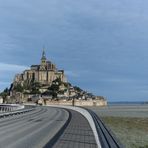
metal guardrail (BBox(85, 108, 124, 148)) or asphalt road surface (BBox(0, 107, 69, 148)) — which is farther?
asphalt road surface (BBox(0, 107, 69, 148))

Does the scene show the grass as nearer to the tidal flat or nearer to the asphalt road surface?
the tidal flat

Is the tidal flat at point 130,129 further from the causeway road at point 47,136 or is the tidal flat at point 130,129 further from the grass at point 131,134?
the causeway road at point 47,136

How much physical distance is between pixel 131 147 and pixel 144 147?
0.68m

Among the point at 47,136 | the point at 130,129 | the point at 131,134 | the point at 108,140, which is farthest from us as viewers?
the point at 130,129

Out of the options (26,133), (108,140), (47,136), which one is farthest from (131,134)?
(108,140)

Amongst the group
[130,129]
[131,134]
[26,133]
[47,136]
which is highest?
[130,129]

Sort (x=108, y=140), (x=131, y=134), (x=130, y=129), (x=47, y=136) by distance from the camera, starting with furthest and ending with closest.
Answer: (x=130, y=129), (x=131, y=134), (x=47, y=136), (x=108, y=140)

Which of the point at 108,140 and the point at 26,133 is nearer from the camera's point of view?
the point at 108,140

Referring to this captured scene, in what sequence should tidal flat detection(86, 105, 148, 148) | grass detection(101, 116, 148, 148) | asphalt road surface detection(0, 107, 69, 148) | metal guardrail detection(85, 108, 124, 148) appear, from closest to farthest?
metal guardrail detection(85, 108, 124, 148) < asphalt road surface detection(0, 107, 69, 148) < grass detection(101, 116, 148, 148) < tidal flat detection(86, 105, 148, 148)

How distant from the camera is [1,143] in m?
21.2

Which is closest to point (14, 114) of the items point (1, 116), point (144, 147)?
point (1, 116)

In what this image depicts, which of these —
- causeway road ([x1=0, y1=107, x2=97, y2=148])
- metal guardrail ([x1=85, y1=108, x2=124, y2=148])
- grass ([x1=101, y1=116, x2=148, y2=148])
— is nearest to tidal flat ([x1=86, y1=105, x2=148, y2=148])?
grass ([x1=101, y1=116, x2=148, y2=148])

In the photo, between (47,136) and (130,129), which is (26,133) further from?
(130,129)

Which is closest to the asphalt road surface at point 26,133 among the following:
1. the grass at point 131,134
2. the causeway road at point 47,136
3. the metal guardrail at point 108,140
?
the causeway road at point 47,136
